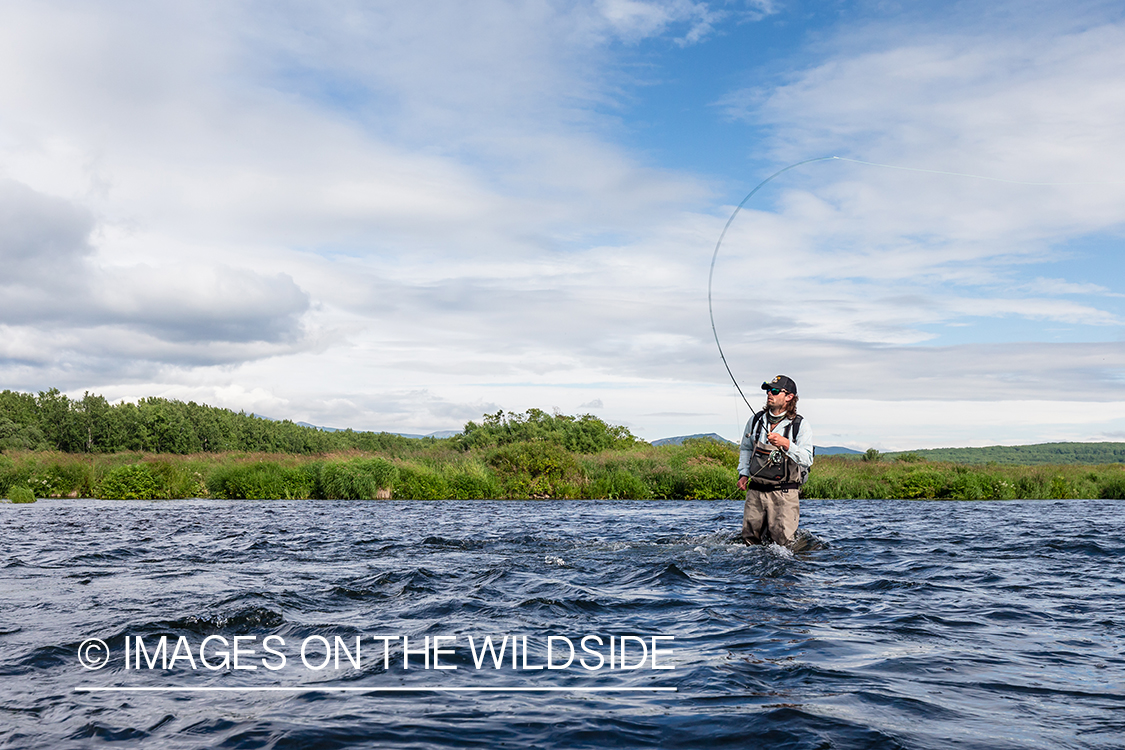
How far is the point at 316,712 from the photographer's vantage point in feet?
18.1

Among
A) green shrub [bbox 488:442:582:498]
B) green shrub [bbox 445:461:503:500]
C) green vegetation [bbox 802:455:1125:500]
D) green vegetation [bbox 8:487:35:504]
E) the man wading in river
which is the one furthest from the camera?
green shrub [bbox 488:442:582:498]

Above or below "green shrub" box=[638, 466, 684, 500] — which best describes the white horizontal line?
below

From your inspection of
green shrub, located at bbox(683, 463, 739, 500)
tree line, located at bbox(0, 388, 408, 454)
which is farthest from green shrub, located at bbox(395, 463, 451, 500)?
tree line, located at bbox(0, 388, 408, 454)

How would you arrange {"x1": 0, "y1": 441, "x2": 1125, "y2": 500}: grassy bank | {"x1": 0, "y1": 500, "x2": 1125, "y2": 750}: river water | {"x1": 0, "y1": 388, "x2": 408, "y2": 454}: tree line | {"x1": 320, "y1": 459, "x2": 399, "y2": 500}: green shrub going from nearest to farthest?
{"x1": 0, "y1": 500, "x2": 1125, "y2": 750}: river water < {"x1": 0, "y1": 441, "x2": 1125, "y2": 500}: grassy bank < {"x1": 320, "y1": 459, "x2": 399, "y2": 500}: green shrub < {"x1": 0, "y1": 388, "x2": 408, "y2": 454}: tree line

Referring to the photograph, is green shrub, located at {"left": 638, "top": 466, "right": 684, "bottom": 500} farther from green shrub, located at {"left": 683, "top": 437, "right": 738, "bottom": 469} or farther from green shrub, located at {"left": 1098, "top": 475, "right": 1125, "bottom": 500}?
green shrub, located at {"left": 1098, "top": 475, "right": 1125, "bottom": 500}

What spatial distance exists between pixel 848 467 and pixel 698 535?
70.1ft

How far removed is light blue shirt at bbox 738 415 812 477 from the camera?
11648 mm

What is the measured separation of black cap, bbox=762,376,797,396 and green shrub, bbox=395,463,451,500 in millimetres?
23105

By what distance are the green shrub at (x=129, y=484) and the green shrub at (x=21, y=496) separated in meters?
3.01

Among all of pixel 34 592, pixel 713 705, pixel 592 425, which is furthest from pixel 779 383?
pixel 592 425

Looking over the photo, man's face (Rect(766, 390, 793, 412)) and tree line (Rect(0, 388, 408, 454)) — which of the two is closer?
man's face (Rect(766, 390, 793, 412))

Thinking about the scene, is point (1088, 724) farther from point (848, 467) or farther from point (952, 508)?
point (848, 467)

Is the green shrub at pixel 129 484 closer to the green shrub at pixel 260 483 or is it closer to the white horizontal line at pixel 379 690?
the green shrub at pixel 260 483

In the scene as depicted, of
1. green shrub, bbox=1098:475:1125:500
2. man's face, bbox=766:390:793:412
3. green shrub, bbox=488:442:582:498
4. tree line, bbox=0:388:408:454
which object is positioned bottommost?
green shrub, bbox=1098:475:1125:500
